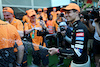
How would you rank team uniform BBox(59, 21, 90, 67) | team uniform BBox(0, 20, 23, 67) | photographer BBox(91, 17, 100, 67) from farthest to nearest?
photographer BBox(91, 17, 100, 67)
team uniform BBox(59, 21, 90, 67)
team uniform BBox(0, 20, 23, 67)

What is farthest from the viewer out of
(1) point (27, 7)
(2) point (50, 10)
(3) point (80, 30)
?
(2) point (50, 10)

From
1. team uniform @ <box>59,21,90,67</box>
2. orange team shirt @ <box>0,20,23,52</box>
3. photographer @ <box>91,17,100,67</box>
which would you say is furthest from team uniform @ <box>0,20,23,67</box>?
photographer @ <box>91,17,100,67</box>

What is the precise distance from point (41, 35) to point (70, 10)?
1.19 metres

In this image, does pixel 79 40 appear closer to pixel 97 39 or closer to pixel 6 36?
pixel 6 36

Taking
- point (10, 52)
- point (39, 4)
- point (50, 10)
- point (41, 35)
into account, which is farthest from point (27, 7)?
point (10, 52)

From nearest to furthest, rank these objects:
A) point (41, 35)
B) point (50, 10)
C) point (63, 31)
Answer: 1. point (41, 35)
2. point (63, 31)
3. point (50, 10)

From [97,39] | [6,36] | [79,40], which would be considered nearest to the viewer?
[6,36]

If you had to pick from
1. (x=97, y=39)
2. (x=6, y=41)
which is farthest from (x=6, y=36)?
(x=97, y=39)

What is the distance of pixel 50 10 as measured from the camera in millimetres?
→ 5996

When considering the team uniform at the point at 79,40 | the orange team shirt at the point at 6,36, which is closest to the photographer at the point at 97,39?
the team uniform at the point at 79,40

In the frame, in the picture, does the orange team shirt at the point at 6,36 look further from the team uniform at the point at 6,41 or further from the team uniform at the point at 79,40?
the team uniform at the point at 79,40

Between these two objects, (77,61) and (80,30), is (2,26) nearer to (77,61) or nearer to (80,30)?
(80,30)

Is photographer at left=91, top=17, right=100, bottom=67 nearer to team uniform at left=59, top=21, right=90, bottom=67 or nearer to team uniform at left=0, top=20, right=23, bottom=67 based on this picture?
team uniform at left=59, top=21, right=90, bottom=67

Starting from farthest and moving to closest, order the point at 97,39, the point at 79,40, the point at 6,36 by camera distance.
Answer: the point at 97,39
the point at 79,40
the point at 6,36
